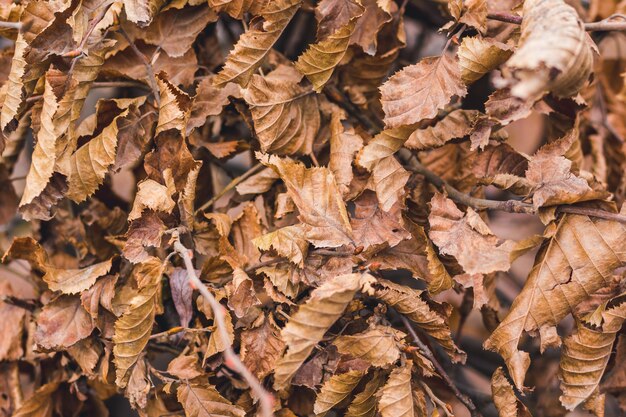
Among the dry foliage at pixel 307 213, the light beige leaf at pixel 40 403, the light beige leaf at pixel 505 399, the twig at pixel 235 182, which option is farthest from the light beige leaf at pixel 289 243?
the light beige leaf at pixel 40 403

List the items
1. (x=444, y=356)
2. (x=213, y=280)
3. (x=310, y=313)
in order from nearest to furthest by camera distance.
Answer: (x=310, y=313) < (x=213, y=280) < (x=444, y=356)

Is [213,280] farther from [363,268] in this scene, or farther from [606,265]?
[606,265]

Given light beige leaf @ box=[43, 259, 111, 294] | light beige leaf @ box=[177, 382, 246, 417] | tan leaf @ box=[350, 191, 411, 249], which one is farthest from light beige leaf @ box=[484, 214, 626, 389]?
light beige leaf @ box=[43, 259, 111, 294]

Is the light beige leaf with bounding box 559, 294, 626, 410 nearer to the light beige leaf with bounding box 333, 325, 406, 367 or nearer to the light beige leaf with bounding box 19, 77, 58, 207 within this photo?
the light beige leaf with bounding box 333, 325, 406, 367

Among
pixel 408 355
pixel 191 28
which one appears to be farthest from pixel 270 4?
pixel 408 355

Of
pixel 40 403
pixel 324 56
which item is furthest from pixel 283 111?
pixel 40 403

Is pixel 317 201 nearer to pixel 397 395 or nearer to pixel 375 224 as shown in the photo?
pixel 375 224
